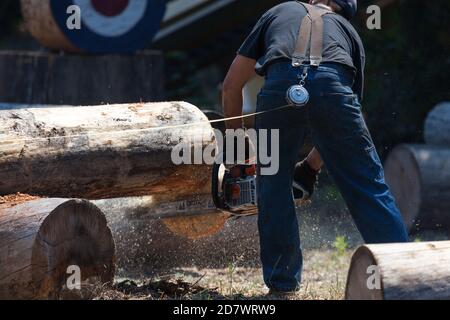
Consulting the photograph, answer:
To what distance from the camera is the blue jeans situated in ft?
16.8

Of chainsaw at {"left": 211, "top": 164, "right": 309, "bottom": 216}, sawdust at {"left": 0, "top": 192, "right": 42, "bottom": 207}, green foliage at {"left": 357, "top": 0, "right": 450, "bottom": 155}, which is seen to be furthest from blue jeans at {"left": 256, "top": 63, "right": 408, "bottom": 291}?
green foliage at {"left": 357, "top": 0, "right": 450, "bottom": 155}

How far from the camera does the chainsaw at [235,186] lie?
5656 millimetres

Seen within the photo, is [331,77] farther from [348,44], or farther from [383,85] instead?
[383,85]

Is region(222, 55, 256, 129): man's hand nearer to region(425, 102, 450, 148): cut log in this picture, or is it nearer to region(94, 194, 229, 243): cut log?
region(94, 194, 229, 243): cut log

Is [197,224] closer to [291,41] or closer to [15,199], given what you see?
[15,199]

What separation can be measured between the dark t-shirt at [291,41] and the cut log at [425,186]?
3.05 metres

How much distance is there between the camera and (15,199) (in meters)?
5.14

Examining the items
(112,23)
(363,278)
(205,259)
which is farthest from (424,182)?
(363,278)

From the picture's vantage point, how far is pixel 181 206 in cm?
643

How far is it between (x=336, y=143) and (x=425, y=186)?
335 cm

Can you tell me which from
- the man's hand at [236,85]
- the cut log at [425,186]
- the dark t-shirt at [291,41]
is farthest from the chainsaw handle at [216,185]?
the cut log at [425,186]
